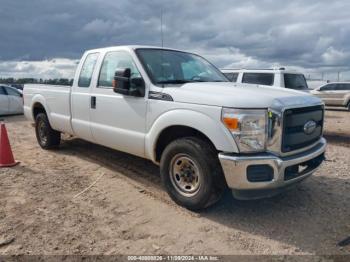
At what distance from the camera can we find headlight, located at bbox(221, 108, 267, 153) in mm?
3346

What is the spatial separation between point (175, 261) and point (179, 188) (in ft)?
A: 3.80

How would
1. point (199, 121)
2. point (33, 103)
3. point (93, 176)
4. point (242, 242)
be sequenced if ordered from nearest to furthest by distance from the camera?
Answer: 1. point (242, 242)
2. point (199, 121)
3. point (93, 176)
4. point (33, 103)

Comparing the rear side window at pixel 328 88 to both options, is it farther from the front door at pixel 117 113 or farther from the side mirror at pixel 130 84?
the side mirror at pixel 130 84

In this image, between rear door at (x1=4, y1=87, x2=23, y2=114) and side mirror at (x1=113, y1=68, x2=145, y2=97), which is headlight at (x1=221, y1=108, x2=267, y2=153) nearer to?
side mirror at (x1=113, y1=68, x2=145, y2=97)

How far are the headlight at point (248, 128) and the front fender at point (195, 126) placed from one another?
82 mm

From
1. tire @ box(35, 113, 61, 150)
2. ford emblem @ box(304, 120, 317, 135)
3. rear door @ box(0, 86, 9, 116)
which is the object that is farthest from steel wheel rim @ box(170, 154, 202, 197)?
rear door @ box(0, 86, 9, 116)

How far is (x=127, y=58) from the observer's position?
4719 mm

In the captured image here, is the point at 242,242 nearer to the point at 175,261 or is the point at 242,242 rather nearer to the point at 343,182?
the point at 175,261

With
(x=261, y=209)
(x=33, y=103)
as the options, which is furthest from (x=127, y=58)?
(x=33, y=103)

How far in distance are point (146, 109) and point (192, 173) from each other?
105 cm

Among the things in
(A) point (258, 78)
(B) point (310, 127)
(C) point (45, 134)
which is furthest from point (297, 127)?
(A) point (258, 78)

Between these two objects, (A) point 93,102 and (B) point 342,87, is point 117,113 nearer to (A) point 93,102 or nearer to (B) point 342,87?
(A) point 93,102

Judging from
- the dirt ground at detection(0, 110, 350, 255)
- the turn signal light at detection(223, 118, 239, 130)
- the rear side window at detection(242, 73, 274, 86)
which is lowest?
the dirt ground at detection(0, 110, 350, 255)

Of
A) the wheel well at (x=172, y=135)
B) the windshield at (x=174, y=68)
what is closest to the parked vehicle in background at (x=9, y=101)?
the windshield at (x=174, y=68)
